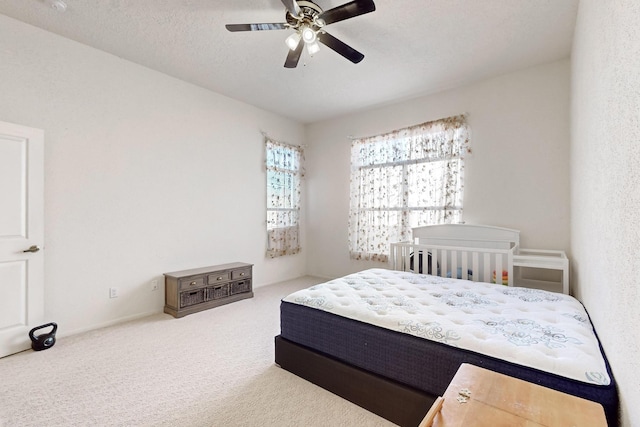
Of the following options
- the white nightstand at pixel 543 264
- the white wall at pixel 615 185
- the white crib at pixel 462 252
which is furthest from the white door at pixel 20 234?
the white nightstand at pixel 543 264

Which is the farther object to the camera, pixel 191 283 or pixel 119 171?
pixel 191 283

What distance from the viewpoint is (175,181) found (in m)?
3.68

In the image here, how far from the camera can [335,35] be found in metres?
2.76

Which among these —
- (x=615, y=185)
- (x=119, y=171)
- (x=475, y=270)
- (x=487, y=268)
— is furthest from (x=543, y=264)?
(x=119, y=171)

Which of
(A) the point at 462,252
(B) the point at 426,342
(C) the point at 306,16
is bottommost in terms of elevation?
(B) the point at 426,342

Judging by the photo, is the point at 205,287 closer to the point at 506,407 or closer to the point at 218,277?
the point at 218,277

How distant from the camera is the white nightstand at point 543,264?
262cm

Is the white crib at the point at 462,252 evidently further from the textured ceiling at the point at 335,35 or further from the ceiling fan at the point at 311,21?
the ceiling fan at the point at 311,21

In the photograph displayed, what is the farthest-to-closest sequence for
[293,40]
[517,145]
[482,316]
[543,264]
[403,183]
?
[403,183] → [517,145] → [543,264] → [293,40] → [482,316]

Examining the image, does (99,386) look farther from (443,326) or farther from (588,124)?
(588,124)

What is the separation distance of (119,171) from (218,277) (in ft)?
5.62

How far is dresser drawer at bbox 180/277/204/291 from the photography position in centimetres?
337

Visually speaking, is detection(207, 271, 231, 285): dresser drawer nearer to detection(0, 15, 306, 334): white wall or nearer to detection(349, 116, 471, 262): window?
detection(0, 15, 306, 334): white wall

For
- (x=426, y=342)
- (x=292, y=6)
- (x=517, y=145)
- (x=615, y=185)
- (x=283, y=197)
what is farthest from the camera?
(x=283, y=197)
